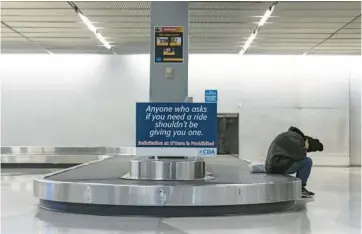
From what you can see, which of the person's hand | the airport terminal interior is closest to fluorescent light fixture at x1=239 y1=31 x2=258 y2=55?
the airport terminal interior

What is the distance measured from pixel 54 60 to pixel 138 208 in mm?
14380

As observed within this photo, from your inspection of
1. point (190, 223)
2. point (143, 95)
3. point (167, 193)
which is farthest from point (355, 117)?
point (190, 223)

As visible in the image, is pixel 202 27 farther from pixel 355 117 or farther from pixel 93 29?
pixel 355 117

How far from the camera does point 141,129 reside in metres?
8.47

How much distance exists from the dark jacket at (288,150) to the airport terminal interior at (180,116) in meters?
0.03

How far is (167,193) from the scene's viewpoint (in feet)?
24.5

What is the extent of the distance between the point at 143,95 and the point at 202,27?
21.5 feet

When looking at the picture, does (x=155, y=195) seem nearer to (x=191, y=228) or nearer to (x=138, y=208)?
(x=138, y=208)

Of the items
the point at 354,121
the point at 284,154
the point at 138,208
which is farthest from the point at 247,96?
the point at 138,208

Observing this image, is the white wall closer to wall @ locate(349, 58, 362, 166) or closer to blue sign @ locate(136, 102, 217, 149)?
wall @ locate(349, 58, 362, 166)

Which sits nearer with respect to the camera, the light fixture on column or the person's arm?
the person's arm

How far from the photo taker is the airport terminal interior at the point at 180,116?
7574 mm

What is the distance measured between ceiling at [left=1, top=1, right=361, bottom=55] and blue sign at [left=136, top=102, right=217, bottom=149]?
4.57m

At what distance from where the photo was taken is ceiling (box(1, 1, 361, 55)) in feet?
41.6
